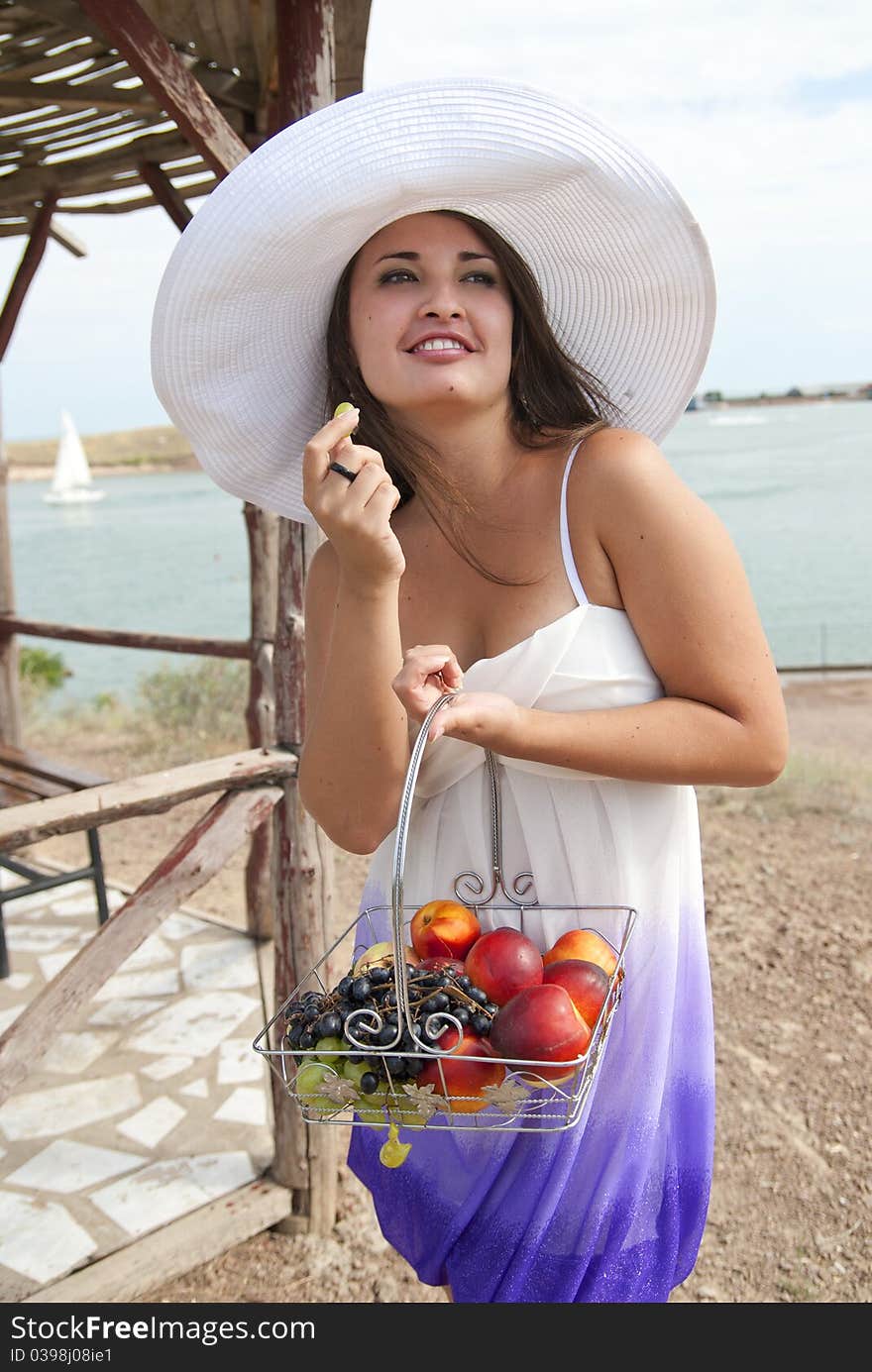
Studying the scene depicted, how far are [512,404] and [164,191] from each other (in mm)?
2768

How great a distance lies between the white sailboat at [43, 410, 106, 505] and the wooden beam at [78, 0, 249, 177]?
141ft

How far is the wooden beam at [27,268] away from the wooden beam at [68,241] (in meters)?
0.23

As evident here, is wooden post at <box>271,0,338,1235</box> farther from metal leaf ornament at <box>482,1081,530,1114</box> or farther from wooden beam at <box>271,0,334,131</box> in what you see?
metal leaf ornament at <box>482,1081,530,1114</box>

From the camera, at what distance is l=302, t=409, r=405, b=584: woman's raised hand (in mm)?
1423

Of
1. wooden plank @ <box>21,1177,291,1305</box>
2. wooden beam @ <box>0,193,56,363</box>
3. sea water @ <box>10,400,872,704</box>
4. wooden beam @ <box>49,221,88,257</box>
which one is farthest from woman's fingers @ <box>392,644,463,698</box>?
sea water @ <box>10,400,872,704</box>

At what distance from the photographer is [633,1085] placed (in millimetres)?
1631

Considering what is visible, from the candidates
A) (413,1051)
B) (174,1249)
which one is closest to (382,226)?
(413,1051)

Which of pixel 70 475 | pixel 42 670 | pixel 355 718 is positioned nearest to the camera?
pixel 355 718

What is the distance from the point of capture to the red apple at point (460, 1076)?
4.30ft

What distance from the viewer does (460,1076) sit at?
4.33 ft

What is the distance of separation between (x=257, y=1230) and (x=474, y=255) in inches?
102

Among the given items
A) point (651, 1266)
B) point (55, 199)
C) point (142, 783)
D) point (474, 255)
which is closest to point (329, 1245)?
point (142, 783)

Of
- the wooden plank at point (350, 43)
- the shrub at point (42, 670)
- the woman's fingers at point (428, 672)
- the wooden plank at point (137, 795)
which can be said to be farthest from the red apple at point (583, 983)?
the shrub at point (42, 670)

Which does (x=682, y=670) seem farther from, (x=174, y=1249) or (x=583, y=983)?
(x=174, y=1249)
